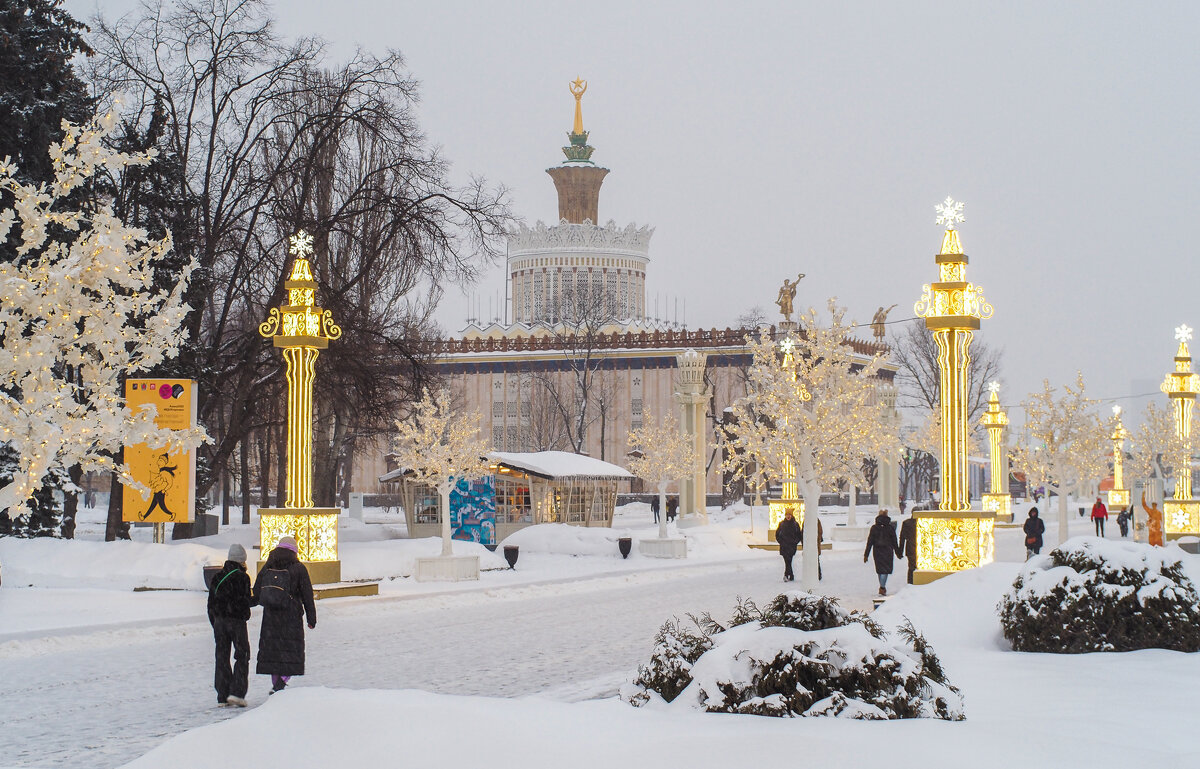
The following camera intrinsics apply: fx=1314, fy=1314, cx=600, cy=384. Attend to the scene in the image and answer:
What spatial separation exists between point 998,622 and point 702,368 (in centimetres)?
3471

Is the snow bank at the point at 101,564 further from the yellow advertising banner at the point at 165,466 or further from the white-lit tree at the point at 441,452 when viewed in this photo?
the white-lit tree at the point at 441,452

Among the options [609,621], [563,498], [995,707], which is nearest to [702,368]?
[563,498]

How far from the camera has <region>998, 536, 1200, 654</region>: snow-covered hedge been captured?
1305 centimetres

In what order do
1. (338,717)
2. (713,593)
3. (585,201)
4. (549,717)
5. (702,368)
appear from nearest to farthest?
(338,717) < (549,717) < (713,593) < (702,368) < (585,201)

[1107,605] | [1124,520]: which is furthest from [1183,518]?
[1107,605]

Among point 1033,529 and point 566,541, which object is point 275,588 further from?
point 566,541

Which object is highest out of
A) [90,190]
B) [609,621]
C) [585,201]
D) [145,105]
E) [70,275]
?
[585,201]

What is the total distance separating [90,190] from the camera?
27.4 metres

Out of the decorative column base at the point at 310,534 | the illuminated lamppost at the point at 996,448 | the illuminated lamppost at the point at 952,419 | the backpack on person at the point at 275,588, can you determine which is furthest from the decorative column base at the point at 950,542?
the illuminated lamppost at the point at 996,448

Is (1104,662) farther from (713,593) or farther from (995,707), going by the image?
(713,593)

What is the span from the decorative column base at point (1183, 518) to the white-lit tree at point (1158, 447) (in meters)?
6.11

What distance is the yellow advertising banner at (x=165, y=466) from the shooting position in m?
24.3

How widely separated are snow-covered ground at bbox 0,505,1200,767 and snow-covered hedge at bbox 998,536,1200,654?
341 millimetres

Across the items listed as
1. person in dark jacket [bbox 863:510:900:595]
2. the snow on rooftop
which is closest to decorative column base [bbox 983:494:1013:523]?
the snow on rooftop
